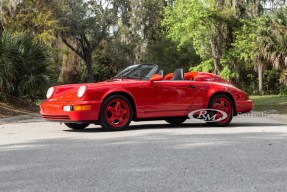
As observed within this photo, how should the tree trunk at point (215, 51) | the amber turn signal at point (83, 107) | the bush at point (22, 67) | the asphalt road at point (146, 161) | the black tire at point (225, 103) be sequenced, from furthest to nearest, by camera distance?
the tree trunk at point (215, 51) → the bush at point (22, 67) → the black tire at point (225, 103) → the amber turn signal at point (83, 107) → the asphalt road at point (146, 161)

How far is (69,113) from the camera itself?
35.7 feet

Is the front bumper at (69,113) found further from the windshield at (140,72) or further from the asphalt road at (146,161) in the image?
the windshield at (140,72)

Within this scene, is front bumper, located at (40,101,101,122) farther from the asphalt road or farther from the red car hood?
the asphalt road

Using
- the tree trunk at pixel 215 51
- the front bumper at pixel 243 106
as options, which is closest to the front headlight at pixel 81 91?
the front bumper at pixel 243 106

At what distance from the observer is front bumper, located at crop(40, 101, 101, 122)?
10.8m

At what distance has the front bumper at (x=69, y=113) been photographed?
10.8 metres

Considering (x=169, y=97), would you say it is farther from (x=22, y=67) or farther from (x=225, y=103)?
(x=22, y=67)

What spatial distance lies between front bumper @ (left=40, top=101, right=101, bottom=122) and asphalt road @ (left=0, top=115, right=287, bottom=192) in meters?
0.34

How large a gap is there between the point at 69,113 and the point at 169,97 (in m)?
2.25

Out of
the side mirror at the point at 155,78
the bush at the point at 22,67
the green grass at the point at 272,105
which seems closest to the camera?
the side mirror at the point at 155,78

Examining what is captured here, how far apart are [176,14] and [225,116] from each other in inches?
1730

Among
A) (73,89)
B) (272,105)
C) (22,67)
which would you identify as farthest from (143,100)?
(272,105)

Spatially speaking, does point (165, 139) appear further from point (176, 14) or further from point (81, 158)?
point (176, 14)

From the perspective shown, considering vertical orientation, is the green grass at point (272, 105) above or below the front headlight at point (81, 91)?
below
